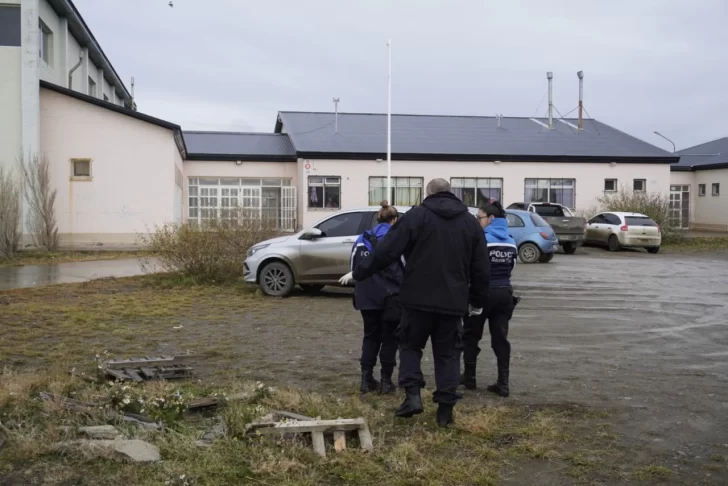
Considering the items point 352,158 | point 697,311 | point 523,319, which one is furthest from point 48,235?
point 697,311

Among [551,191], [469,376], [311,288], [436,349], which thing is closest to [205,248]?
[311,288]

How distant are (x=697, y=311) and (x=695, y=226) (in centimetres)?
3279

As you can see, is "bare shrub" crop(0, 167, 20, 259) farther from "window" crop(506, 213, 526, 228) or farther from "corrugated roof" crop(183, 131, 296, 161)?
"window" crop(506, 213, 526, 228)

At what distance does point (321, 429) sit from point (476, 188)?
102 feet

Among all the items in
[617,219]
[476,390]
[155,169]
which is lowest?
[476,390]

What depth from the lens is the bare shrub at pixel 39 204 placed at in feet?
78.0

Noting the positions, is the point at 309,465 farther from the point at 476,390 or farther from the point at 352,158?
the point at 352,158

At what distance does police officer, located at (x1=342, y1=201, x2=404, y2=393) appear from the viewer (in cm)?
671

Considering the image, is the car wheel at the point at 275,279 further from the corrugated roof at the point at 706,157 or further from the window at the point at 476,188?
the corrugated roof at the point at 706,157

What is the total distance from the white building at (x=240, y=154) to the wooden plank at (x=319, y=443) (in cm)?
1820

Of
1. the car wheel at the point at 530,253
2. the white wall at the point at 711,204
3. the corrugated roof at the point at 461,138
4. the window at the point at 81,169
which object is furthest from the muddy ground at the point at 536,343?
the white wall at the point at 711,204

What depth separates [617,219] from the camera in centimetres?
2806

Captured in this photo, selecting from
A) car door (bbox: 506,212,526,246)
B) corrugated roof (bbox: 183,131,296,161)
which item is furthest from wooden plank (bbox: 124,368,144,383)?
corrugated roof (bbox: 183,131,296,161)

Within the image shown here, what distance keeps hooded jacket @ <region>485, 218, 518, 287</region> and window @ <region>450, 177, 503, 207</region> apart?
2859 centimetres
